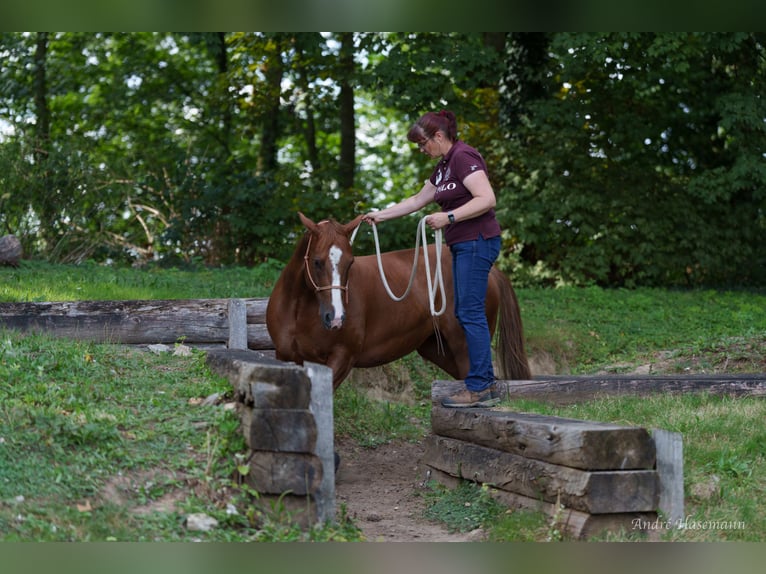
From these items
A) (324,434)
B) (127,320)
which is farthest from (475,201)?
(127,320)

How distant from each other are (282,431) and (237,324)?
3.70m

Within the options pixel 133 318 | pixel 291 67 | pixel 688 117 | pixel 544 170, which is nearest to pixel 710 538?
pixel 133 318

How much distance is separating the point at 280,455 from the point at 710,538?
242 centimetres

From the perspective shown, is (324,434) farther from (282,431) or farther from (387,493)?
(387,493)

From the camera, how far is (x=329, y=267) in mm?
6410

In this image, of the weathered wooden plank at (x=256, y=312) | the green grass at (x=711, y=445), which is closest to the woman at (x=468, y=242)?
the green grass at (x=711, y=445)

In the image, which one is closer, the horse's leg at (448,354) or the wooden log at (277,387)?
the wooden log at (277,387)

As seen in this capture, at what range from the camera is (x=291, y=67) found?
20.8m

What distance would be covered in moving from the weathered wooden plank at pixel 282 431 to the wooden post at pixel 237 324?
11.6ft

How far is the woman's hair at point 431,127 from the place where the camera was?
6691mm

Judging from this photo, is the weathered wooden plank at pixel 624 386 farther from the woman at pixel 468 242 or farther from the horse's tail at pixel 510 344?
the woman at pixel 468 242

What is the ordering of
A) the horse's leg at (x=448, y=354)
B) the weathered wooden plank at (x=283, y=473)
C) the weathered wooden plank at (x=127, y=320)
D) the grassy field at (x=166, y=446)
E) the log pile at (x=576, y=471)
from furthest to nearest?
the weathered wooden plank at (x=127, y=320), the horse's leg at (x=448, y=354), the log pile at (x=576, y=471), the weathered wooden plank at (x=283, y=473), the grassy field at (x=166, y=446)

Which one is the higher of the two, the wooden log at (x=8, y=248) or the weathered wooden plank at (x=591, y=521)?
the wooden log at (x=8, y=248)
